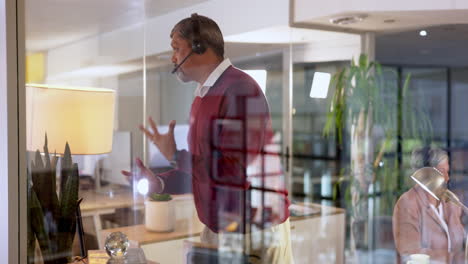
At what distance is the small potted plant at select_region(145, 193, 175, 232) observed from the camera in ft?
4.97

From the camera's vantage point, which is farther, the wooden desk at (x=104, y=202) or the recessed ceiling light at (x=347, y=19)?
the wooden desk at (x=104, y=202)

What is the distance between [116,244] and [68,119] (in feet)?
1.66

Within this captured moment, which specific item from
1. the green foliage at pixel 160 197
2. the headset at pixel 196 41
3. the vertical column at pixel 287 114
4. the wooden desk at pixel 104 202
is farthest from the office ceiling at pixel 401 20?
the wooden desk at pixel 104 202

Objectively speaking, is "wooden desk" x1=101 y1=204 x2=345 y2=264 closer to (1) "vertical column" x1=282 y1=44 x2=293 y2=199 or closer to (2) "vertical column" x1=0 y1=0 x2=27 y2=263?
(1) "vertical column" x1=282 y1=44 x2=293 y2=199

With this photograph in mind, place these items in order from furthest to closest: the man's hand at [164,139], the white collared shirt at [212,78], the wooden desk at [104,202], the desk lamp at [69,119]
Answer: the desk lamp at [69,119], the wooden desk at [104,202], the man's hand at [164,139], the white collared shirt at [212,78]

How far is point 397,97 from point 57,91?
1.32m

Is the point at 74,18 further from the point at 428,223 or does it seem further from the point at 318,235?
the point at 428,223

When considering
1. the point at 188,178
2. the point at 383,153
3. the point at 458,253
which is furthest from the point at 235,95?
the point at 458,253

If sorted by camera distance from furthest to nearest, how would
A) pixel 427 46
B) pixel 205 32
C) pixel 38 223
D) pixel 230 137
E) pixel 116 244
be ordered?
pixel 38 223 < pixel 116 244 < pixel 205 32 < pixel 230 137 < pixel 427 46

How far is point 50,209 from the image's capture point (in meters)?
2.01

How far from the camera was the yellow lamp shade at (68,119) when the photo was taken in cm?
183

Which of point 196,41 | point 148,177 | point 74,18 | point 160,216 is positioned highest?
point 74,18

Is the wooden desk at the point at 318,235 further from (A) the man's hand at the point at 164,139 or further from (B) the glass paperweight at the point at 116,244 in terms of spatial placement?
(B) the glass paperweight at the point at 116,244

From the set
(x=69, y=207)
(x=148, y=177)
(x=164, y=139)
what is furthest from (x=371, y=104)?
(x=69, y=207)
